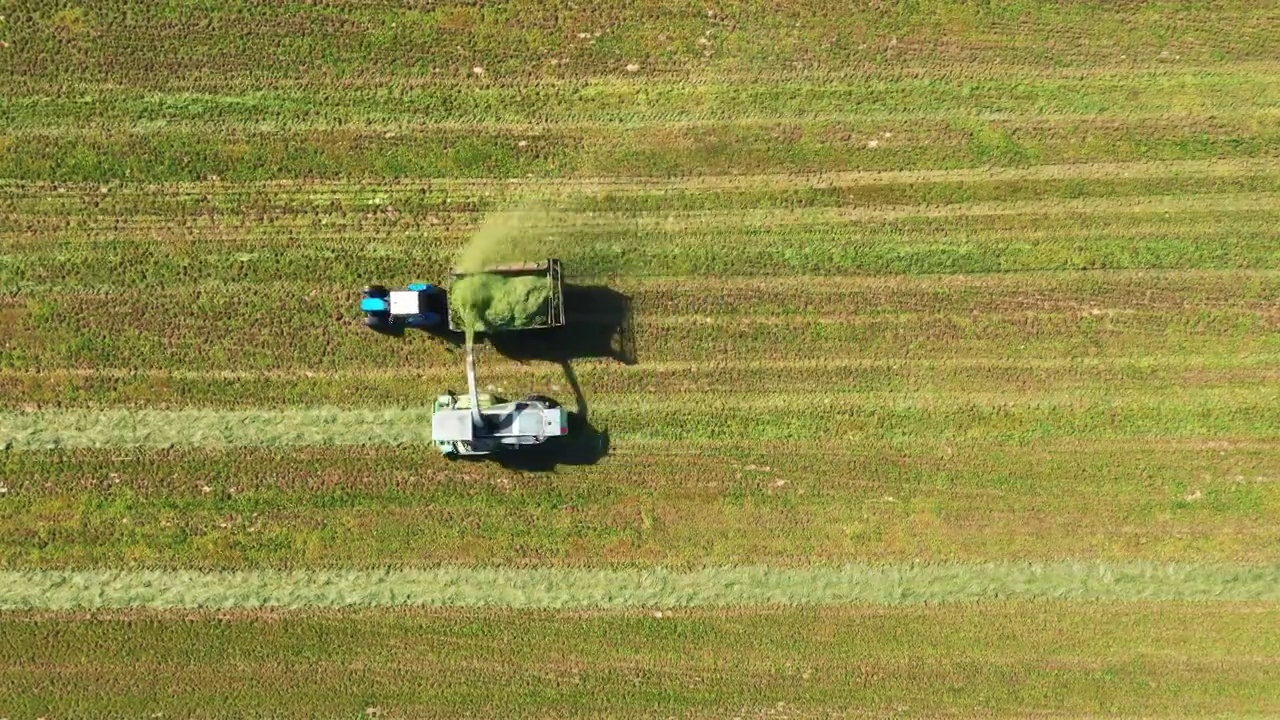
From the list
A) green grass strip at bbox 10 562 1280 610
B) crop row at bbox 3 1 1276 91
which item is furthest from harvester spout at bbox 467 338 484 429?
crop row at bbox 3 1 1276 91

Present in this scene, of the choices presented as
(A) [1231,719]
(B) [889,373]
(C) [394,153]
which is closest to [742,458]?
(B) [889,373]

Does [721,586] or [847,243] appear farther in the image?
[847,243]

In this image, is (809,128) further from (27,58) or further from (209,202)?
(27,58)

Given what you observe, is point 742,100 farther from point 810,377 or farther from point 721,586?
point 721,586

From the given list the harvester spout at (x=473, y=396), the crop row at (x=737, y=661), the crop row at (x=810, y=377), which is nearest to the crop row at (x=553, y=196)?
the harvester spout at (x=473, y=396)

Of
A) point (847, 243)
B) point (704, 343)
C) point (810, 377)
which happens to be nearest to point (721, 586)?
point (810, 377)

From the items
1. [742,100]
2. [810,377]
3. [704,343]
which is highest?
[742,100]

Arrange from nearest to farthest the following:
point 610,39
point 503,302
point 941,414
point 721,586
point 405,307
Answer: point 405,307 < point 503,302 < point 721,586 < point 941,414 < point 610,39
